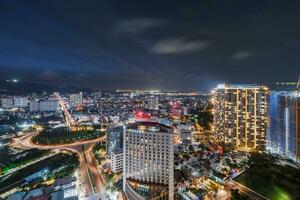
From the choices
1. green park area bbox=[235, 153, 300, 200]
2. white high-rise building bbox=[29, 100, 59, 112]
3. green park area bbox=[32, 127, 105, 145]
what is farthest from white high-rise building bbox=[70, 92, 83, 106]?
green park area bbox=[235, 153, 300, 200]

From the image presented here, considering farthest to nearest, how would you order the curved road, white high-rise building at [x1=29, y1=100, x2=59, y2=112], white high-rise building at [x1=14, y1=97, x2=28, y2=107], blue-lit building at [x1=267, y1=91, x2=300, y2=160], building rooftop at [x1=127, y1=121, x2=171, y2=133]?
white high-rise building at [x1=14, y1=97, x2=28, y2=107], white high-rise building at [x1=29, y1=100, x2=59, y2=112], blue-lit building at [x1=267, y1=91, x2=300, y2=160], the curved road, building rooftop at [x1=127, y1=121, x2=171, y2=133]

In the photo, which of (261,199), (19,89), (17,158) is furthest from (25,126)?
(19,89)

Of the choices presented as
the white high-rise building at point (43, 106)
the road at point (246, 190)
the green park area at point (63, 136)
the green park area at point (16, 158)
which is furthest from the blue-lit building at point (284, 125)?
the white high-rise building at point (43, 106)

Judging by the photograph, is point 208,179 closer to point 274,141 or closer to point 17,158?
point 274,141

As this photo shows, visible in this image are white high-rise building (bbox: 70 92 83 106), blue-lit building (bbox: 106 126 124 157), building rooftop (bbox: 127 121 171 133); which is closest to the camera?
building rooftop (bbox: 127 121 171 133)

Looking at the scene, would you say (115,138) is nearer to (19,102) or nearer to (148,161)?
(148,161)

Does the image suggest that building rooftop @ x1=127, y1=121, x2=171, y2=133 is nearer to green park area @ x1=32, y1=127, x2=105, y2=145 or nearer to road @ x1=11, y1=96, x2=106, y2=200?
road @ x1=11, y1=96, x2=106, y2=200
